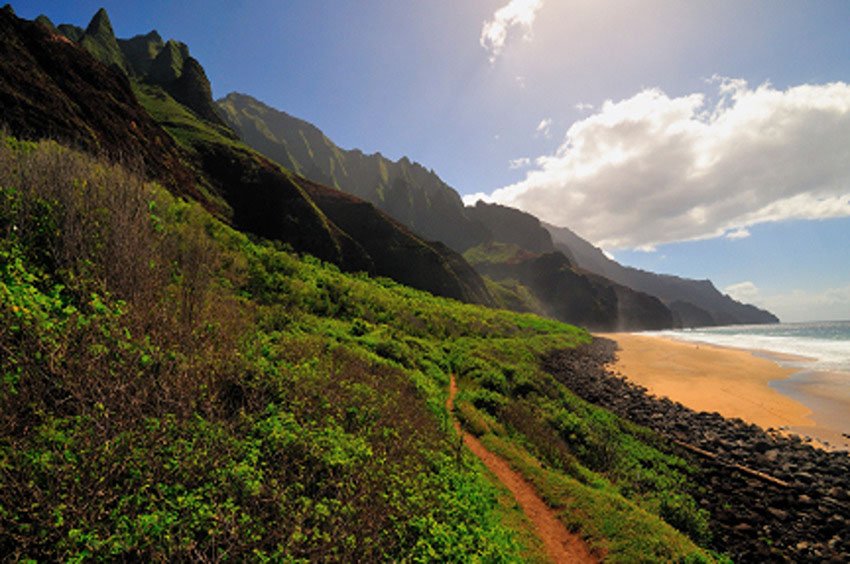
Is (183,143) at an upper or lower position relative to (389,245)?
upper

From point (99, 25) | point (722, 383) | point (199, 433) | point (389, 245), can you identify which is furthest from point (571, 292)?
point (99, 25)

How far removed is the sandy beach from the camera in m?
20.3

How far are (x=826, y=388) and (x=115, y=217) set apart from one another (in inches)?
1657

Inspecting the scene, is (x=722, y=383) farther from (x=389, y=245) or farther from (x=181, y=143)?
(x=181, y=143)

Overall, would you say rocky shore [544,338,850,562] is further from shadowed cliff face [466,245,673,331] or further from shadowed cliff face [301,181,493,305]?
shadowed cliff face [466,245,673,331]

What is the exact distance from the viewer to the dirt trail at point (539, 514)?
7832mm

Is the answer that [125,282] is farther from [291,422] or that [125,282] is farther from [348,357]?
[348,357]

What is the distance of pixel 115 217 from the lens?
27.6ft

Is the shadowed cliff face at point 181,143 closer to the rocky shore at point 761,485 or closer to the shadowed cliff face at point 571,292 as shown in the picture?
the rocky shore at point 761,485

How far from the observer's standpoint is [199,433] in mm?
5754

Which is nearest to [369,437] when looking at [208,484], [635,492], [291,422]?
[291,422]

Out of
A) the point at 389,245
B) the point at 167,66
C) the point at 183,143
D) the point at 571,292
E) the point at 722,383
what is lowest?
the point at 722,383

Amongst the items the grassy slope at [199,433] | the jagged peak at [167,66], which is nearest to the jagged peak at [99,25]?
the jagged peak at [167,66]

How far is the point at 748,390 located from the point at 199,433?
33.9 m
